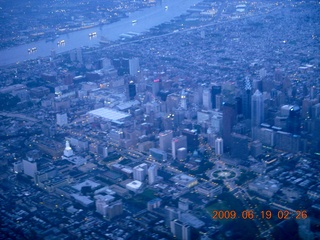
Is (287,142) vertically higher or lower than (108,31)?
lower

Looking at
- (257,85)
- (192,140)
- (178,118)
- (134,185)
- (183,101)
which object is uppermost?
(257,85)

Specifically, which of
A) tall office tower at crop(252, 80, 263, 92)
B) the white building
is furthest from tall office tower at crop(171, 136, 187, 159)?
tall office tower at crop(252, 80, 263, 92)

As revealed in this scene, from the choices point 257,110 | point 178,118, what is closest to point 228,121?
point 257,110

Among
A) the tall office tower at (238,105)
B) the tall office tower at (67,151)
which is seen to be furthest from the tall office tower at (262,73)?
the tall office tower at (67,151)

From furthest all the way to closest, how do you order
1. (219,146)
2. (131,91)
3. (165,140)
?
(131,91)
(165,140)
(219,146)

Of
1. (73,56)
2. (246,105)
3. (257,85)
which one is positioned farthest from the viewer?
(73,56)

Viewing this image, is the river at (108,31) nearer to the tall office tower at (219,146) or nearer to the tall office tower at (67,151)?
the tall office tower at (67,151)

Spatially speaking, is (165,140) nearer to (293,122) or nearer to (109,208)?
(293,122)
